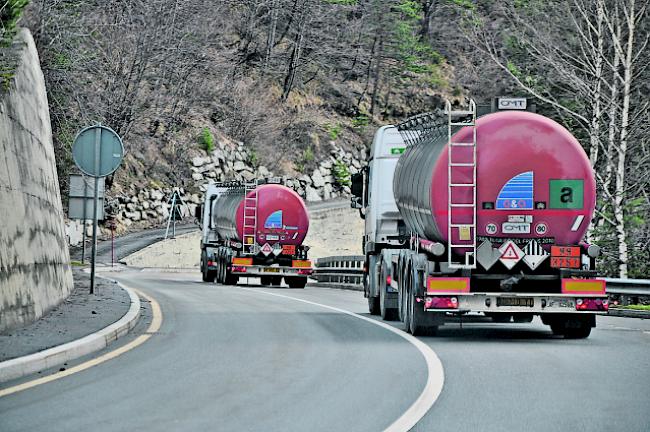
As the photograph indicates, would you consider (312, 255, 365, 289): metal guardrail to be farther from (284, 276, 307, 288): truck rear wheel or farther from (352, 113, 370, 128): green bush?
(352, 113, 370, 128): green bush

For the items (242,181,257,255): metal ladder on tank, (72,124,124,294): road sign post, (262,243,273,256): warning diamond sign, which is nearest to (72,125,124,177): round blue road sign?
(72,124,124,294): road sign post

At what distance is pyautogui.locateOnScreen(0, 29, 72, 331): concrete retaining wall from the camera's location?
1460 cm

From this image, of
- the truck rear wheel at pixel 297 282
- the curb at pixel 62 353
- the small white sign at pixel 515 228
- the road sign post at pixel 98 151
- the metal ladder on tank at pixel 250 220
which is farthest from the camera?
the truck rear wheel at pixel 297 282

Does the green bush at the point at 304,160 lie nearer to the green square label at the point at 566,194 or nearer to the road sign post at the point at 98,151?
the road sign post at the point at 98,151

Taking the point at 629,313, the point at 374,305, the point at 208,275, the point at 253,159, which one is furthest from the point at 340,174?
the point at 374,305

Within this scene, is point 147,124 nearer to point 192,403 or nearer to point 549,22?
point 549,22

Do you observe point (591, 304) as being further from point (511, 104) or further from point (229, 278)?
point (229, 278)

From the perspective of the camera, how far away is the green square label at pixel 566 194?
1628 centimetres

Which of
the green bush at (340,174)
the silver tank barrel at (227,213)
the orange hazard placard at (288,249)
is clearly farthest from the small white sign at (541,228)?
the green bush at (340,174)

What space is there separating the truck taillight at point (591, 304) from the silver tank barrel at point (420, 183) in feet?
6.77

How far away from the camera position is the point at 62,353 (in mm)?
12219

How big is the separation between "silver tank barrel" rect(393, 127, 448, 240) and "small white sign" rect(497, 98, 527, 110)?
853 millimetres

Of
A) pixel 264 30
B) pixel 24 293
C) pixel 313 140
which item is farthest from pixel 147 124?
pixel 24 293

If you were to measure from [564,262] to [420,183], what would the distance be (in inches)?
97.0
